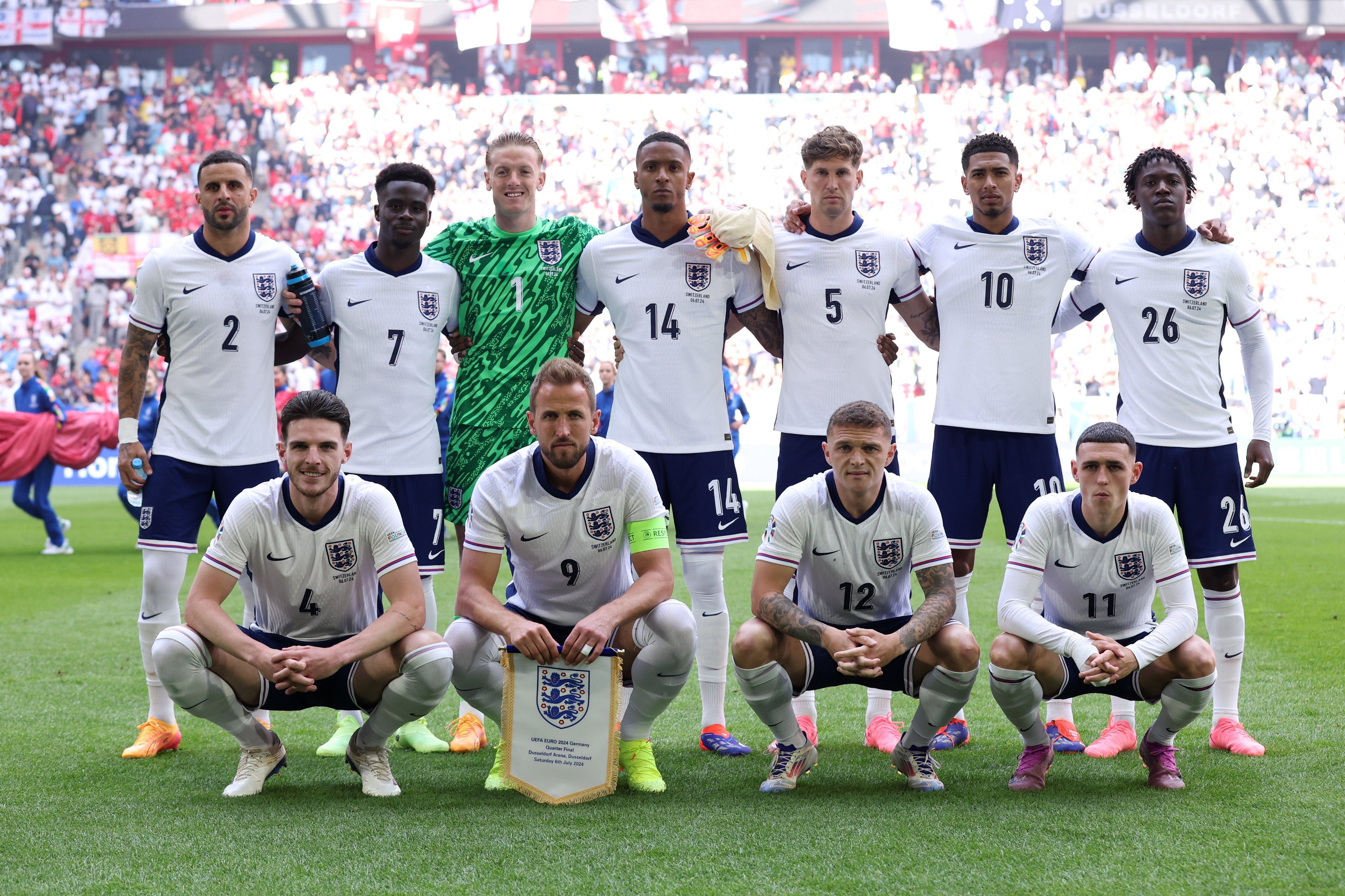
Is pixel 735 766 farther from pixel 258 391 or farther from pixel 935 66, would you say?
pixel 935 66

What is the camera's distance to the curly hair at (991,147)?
177 inches

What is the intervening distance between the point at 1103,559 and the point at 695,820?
150 centimetres

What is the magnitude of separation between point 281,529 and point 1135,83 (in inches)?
1088

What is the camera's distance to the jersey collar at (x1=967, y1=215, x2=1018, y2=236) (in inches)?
180

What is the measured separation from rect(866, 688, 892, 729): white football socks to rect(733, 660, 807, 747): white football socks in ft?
2.29

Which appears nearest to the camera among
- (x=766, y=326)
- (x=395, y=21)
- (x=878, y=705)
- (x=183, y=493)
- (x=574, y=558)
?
(x=574, y=558)

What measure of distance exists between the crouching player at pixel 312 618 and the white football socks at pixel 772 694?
35.5 inches

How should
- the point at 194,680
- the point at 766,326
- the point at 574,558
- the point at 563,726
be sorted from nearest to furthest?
the point at 194,680 < the point at 563,726 < the point at 574,558 < the point at 766,326

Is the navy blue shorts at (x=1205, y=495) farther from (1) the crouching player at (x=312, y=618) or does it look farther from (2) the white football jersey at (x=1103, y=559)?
(1) the crouching player at (x=312, y=618)

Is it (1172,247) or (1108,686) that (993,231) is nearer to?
(1172,247)

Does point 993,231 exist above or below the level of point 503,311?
above

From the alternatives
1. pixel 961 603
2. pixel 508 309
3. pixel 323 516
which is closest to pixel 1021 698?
pixel 961 603

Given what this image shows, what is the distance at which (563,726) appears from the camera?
3.66m

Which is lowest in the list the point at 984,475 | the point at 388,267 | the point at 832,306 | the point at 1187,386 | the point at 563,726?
the point at 563,726
